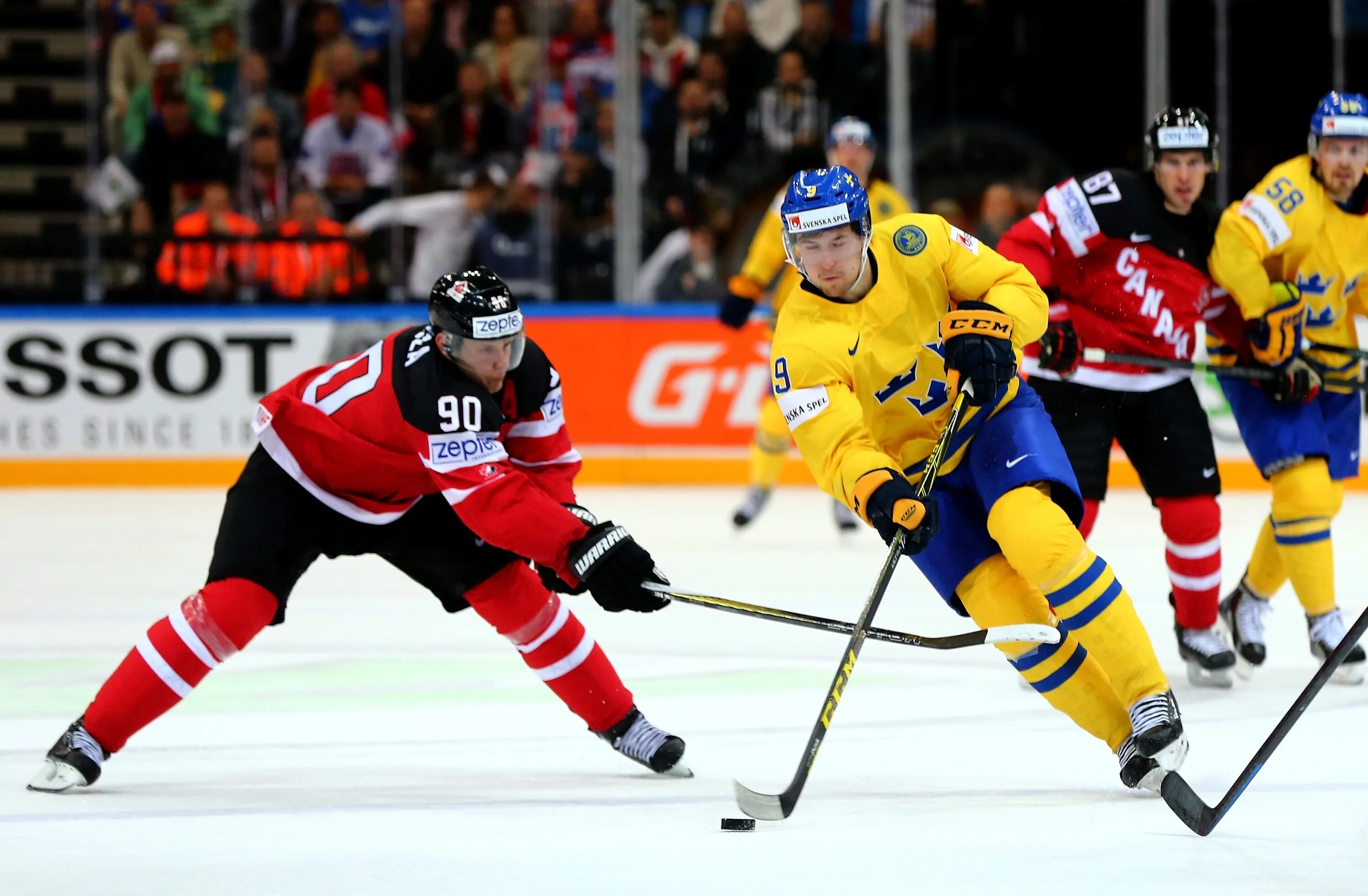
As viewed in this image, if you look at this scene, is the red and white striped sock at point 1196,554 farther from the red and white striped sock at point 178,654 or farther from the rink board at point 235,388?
the rink board at point 235,388

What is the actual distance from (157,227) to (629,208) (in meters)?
2.29

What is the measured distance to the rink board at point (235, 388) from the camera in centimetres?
868

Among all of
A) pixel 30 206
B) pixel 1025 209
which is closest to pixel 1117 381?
pixel 1025 209

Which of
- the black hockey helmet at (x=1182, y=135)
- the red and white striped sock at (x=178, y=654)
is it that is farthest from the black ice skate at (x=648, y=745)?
the black hockey helmet at (x=1182, y=135)

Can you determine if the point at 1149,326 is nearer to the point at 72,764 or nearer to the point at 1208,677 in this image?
the point at 1208,677

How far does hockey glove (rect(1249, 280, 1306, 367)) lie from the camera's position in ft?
14.4

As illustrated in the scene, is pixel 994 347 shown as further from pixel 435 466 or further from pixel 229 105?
pixel 229 105

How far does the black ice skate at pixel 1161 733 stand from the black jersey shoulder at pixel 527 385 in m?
1.19

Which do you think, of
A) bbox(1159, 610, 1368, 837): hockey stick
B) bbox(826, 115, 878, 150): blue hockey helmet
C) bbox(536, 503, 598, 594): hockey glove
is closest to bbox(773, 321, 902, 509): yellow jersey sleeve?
bbox(536, 503, 598, 594): hockey glove

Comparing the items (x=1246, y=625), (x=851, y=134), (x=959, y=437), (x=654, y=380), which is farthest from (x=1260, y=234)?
(x=654, y=380)

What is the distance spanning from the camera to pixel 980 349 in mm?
3145

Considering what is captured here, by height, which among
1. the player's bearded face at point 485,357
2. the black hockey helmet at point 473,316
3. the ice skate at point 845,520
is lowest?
the ice skate at point 845,520

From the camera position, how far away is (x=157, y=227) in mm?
9047

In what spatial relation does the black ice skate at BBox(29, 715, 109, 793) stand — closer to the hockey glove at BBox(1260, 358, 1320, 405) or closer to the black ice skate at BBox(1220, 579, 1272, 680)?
the black ice skate at BBox(1220, 579, 1272, 680)
